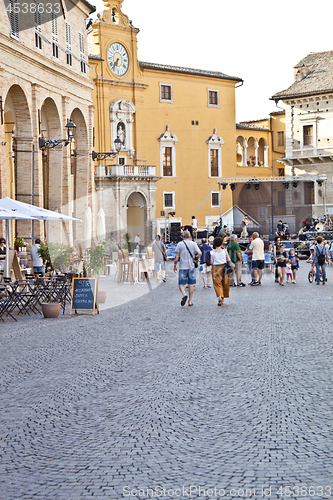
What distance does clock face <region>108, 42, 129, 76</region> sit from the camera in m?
44.4

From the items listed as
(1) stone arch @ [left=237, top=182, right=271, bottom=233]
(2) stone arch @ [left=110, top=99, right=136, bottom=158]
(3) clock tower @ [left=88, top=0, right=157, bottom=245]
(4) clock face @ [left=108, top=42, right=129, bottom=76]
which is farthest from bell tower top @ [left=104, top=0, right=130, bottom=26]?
(1) stone arch @ [left=237, top=182, right=271, bottom=233]

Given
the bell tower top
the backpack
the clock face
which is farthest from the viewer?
the clock face

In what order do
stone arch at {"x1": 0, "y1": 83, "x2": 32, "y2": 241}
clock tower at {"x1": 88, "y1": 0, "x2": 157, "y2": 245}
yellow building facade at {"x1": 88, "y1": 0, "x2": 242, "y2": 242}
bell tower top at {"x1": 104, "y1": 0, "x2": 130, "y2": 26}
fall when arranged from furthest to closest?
1. bell tower top at {"x1": 104, "y1": 0, "x2": 130, "y2": 26}
2. yellow building facade at {"x1": 88, "y1": 0, "x2": 242, "y2": 242}
3. clock tower at {"x1": 88, "y1": 0, "x2": 157, "y2": 245}
4. stone arch at {"x1": 0, "y1": 83, "x2": 32, "y2": 241}

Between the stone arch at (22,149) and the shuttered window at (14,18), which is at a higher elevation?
the shuttered window at (14,18)

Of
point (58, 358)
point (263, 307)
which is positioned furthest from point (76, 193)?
point (58, 358)

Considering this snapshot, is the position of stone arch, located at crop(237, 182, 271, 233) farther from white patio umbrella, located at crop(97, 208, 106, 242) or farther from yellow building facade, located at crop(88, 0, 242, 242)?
white patio umbrella, located at crop(97, 208, 106, 242)

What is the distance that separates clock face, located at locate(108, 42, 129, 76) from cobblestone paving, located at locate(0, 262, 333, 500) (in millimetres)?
36400

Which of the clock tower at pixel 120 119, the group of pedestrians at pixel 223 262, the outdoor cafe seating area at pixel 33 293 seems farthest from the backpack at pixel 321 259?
the clock tower at pixel 120 119

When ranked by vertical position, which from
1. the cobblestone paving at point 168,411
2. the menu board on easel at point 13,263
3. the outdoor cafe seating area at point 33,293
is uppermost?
the menu board on easel at point 13,263

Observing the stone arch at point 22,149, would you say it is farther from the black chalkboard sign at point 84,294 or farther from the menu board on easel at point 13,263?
the black chalkboard sign at point 84,294

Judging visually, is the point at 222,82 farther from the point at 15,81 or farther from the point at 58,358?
the point at 58,358

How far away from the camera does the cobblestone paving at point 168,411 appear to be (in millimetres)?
4180

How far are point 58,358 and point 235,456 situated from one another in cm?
425

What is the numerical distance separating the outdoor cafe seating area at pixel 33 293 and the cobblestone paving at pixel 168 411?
7.74 ft
